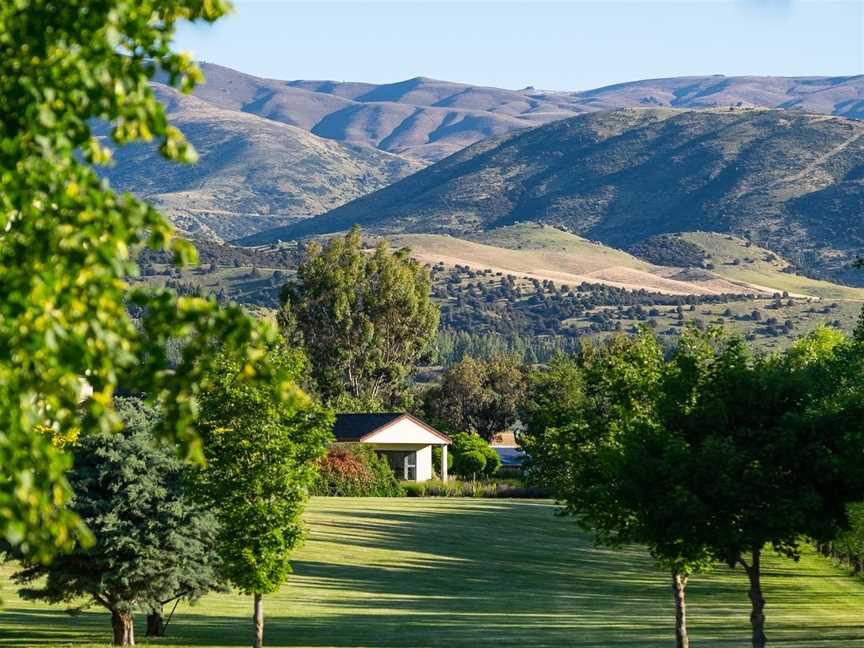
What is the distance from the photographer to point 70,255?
807 cm

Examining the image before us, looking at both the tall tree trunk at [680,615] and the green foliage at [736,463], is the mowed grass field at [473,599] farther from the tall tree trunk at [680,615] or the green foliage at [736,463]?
the green foliage at [736,463]

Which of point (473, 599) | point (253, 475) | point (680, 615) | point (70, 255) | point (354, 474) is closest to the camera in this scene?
point (70, 255)

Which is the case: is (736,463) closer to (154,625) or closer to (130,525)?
(130,525)

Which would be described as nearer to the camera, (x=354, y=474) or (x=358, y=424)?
(x=354, y=474)

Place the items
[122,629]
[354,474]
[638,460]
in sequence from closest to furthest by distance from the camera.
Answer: [638,460] < [122,629] < [354,474]

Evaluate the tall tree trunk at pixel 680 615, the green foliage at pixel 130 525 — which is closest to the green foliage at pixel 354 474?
the green foliage at pixel 130 525

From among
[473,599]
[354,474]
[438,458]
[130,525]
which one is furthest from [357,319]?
[130,525]

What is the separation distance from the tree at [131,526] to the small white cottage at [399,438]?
56219 mm

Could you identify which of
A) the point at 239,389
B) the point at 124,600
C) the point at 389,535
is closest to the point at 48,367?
the point at 239,389

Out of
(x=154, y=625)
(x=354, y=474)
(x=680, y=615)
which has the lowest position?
(x=354, y=474)

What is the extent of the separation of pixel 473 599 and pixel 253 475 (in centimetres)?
2013

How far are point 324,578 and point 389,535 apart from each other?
1262 cm

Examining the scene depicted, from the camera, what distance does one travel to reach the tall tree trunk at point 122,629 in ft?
106

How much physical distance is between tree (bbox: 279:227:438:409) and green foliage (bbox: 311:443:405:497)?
38.4 ft
